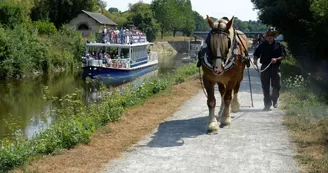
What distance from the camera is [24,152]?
6.89 metres

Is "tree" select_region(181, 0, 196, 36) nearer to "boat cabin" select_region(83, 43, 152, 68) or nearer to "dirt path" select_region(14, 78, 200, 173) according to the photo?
"boat cabin" select_region(83, 43, 152, 68)

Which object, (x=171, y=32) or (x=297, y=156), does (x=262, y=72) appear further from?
(x=171, y=32)

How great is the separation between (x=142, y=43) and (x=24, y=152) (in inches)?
1337

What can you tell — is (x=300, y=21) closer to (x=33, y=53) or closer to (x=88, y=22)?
(x=33, y=53)

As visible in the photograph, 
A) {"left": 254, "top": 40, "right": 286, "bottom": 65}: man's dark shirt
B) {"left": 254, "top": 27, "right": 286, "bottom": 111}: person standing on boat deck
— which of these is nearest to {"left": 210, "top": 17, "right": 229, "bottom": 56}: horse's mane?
{"left": 254, "top": 27, "right": 286, "bottom": 111}: person standing on boat deck

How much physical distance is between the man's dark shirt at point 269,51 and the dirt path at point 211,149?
66.2 inches

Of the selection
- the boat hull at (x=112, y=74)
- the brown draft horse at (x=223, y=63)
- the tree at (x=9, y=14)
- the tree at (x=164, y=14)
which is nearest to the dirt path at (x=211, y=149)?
the brown draft horse at (x=223, y=63)

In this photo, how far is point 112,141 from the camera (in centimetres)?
744

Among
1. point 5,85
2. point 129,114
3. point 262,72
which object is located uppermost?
point 262,72

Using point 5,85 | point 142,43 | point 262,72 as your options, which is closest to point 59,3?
point 142,43

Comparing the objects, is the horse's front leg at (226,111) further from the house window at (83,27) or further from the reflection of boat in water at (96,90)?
the house window at (83,27)

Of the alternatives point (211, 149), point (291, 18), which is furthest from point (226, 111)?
point (291, 18)

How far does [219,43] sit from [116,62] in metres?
26.0

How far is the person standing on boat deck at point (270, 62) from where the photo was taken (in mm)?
10680
